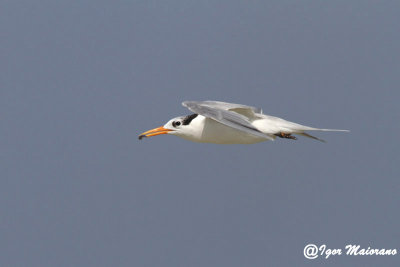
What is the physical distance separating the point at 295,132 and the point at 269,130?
0.61 metres

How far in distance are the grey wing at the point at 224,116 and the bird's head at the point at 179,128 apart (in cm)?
94

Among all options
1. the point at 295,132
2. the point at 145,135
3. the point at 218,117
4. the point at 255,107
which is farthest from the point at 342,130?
the point at 145,135

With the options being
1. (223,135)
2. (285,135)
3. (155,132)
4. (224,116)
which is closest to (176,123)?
(155,132)

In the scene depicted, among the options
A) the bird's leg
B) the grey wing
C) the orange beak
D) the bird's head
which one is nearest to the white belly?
the bird's head

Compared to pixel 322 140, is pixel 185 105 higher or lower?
higher

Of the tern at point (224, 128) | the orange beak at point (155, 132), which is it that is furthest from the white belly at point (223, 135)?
the orange beak at point (155, 132)

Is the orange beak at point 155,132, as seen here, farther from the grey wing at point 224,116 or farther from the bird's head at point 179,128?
the grey wing at point 224,116

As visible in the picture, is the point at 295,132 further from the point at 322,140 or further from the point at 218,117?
the point at 218,117

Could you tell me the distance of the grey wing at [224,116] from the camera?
10891 millimetres

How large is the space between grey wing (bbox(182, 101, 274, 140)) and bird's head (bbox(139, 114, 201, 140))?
94 centimetres

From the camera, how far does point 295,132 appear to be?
42.3 ft

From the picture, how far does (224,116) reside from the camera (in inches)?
441

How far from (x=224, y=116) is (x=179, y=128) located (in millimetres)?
1784

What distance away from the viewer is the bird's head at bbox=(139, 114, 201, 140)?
1257 cm
